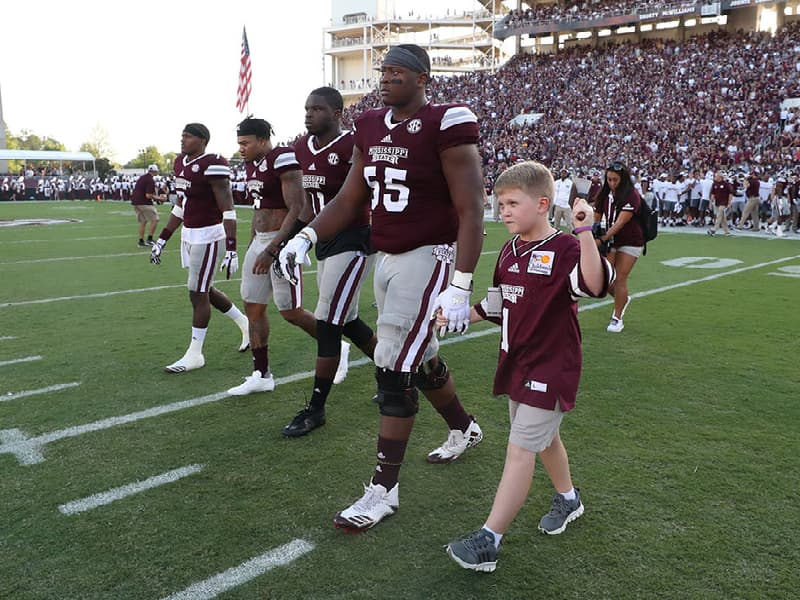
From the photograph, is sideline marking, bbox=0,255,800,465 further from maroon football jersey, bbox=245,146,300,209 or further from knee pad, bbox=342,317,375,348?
maroon football jersey, bbox=245,146,300,209

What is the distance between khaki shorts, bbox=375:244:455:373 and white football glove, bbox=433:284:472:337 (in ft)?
1.09

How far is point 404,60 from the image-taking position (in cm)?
301

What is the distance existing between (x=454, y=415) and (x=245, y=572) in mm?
1464

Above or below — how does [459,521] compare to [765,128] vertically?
below

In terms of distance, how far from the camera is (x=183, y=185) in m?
5.55

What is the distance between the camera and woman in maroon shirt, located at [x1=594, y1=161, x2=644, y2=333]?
21.7 feet

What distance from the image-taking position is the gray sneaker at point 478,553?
2.62 m

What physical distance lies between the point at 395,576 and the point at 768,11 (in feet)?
143

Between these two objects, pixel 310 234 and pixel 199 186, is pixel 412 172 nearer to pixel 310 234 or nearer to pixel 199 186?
pixel 310 234

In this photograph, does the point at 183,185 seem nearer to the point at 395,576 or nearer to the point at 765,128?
the point at 395,576

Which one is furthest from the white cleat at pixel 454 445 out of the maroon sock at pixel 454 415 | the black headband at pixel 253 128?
the black headband at pixel 253 128

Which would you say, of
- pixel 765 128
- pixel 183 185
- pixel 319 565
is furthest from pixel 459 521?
pixel 765 128

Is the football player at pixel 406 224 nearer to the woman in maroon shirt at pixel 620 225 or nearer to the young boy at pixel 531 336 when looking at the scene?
the young boy at pixel 531 336

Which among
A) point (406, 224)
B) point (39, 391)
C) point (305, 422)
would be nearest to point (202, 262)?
point (39, 391)
